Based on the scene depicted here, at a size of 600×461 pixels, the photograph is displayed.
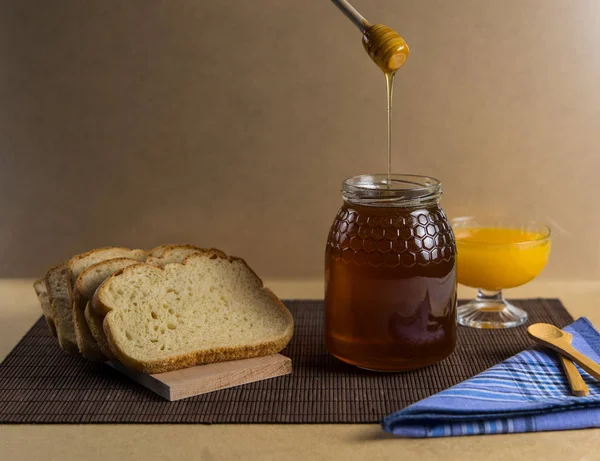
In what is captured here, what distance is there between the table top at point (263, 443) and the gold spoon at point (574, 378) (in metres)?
0.08

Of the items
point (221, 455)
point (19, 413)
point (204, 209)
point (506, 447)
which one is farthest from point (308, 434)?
point (204, 209)

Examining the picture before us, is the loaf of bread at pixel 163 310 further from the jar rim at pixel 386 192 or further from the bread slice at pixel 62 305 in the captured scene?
the jar rim at pixel 386 192

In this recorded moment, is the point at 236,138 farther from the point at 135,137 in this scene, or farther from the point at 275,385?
the point at 275,385

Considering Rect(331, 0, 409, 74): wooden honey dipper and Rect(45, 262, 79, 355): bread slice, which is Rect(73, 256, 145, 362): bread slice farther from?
Rect(331, 0, 409, 74): wooden honey dipper

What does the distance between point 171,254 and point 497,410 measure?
776 millimetres

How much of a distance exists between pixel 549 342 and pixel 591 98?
29.3 inches

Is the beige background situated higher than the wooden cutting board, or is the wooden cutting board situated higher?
the beige background

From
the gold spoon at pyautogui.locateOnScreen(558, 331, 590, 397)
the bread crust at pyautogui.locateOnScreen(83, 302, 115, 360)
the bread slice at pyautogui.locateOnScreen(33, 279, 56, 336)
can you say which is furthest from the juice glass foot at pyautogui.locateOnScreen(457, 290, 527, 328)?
the bread slice at pyautogui.locateOnScreen(33, 279, 56, 336)

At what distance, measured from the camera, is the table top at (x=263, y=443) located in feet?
3.89

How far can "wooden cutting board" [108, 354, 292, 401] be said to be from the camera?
4.53 feet

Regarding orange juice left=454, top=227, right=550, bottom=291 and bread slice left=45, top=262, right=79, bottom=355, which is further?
orange juice left=454, top=227, right=550, bottom=291

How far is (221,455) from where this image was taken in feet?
3.90

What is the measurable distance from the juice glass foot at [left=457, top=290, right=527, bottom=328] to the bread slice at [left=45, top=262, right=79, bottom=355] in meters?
0.81

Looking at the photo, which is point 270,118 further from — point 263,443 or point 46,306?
point 263,443
